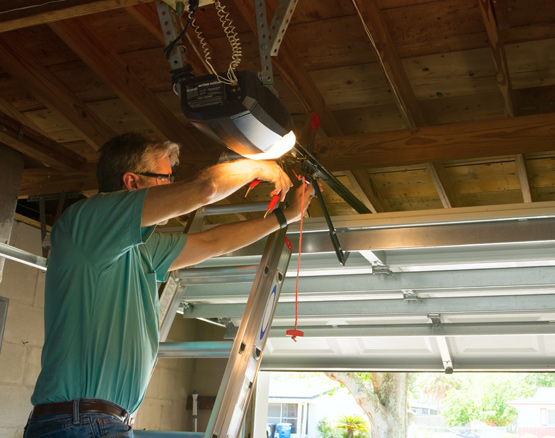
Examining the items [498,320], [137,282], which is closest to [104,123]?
[137,282]

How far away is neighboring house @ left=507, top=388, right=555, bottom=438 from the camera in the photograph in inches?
978

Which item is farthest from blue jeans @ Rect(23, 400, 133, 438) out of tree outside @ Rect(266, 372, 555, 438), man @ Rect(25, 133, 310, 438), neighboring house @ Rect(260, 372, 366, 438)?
tree outside @ Rect(266, 372, 555, 438)

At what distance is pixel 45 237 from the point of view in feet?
11.8

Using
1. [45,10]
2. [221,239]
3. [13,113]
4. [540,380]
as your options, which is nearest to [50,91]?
[13,113]

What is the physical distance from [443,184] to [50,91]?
2228 mm

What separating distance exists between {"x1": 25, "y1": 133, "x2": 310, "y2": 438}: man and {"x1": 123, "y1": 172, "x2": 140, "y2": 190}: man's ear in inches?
8.1

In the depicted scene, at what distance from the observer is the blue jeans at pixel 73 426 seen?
1426 millimetres

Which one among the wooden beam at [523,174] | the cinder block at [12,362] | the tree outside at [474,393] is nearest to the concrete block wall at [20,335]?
the cinder block at [12,362]

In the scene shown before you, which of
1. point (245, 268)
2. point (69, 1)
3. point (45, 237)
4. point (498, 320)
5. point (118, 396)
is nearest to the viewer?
point (118, 396)

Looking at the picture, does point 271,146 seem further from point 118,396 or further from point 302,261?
point 302,261

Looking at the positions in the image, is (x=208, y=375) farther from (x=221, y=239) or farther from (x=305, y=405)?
(x=305, y=405)

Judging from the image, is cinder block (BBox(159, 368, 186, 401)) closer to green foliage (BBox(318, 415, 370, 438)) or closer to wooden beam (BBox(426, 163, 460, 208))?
wooden beam (BBox(426, 163, 460, 208))

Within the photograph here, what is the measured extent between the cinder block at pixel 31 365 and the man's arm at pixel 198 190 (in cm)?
310

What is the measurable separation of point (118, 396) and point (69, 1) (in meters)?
1.33
